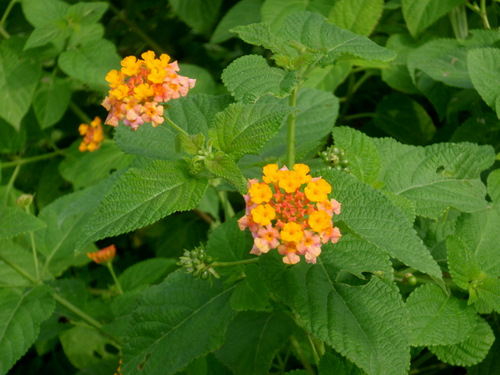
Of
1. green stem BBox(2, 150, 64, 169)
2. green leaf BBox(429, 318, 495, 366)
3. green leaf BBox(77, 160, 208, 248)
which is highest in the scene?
green leaf BBox(77, 160, 208, 248)

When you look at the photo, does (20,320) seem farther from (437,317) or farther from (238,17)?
(238,17)

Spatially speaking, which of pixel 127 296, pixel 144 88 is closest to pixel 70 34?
pixel 127 296

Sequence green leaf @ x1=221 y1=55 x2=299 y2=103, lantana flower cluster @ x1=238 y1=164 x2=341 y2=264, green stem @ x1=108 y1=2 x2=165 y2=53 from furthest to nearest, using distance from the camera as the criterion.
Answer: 1. green stem @ x1=108 y1=2 x2=165 y2=53
2. green leaf @ x1=221 y1=55 x2=299 y2=103
3. lantana flower cluster @ x1=238 y1=164 x2=341 y2=264

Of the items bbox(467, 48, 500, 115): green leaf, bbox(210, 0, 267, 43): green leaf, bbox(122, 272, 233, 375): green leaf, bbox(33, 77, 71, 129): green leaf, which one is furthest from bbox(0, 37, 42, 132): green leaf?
bbox(467, 48, 500, 115): green leaf

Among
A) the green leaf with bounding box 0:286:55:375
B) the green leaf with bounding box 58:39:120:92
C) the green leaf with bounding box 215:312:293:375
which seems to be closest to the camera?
the green leaf with bounding box 215:312:293:375

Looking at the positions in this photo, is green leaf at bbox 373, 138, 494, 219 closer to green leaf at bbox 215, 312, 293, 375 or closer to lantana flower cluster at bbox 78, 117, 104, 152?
green leaf at bbox 215, 312, 293, 375

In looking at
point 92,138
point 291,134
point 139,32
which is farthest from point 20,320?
point 139,32
